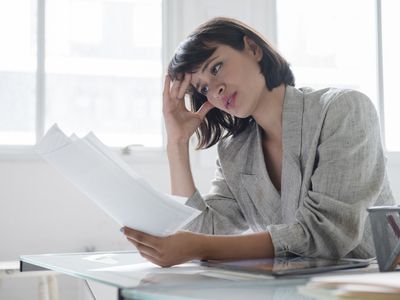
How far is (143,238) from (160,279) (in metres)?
0.19

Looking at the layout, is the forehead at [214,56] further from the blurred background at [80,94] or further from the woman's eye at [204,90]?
the blurred background at [80,94]

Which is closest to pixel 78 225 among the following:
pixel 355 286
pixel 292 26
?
pixel 292 26

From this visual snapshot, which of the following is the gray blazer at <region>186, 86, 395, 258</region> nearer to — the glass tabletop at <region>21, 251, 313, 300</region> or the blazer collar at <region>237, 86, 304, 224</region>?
the blazer collar at <region>237, 86, 304, 224</region>

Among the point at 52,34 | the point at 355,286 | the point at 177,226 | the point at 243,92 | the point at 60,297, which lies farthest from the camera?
the point at 52,34

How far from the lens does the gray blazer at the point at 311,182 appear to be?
122 cm

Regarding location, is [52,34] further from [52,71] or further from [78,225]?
[78,225]

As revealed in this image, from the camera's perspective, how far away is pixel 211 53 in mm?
1545

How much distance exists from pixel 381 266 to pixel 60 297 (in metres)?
2.31

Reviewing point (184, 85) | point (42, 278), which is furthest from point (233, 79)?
point (42, 278)

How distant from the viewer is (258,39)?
1615mm

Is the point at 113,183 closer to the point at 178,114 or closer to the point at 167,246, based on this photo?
the point at 167,246

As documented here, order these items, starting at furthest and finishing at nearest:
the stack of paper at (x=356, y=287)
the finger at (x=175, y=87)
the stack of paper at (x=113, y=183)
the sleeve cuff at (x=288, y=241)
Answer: the finger at (x=175, y=87), the sleeve cuff at (x=288, y=241), the stack of paper at (x=113, y=183), the stack of paper at (x=356, y=287)

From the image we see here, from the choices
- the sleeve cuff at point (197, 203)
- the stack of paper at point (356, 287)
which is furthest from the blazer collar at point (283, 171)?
the stack of paper at point (356, 287)

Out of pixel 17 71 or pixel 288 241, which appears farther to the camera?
pixel 17 71
